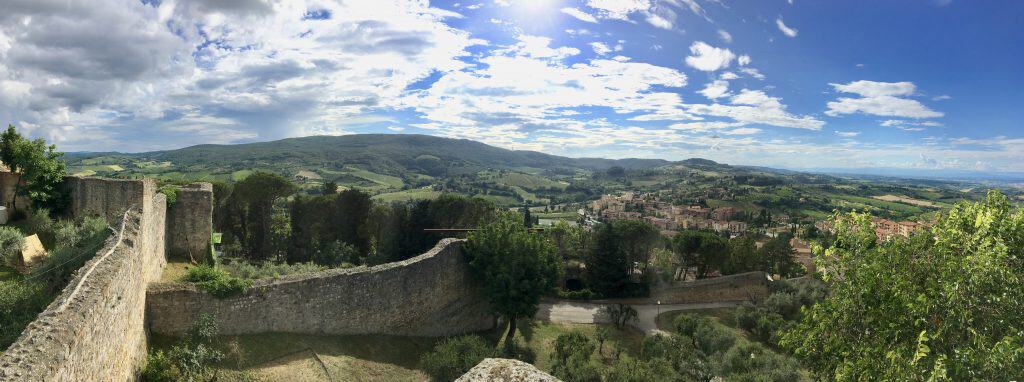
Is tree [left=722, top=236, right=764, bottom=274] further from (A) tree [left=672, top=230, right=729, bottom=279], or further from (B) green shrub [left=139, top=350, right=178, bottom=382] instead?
(B) green shrub [left=139, top=350, right=178, bottom=382]

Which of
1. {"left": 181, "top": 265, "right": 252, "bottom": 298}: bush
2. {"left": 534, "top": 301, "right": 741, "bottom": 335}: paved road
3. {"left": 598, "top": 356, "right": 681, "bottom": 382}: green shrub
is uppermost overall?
{"left": 181, "top": 265, "right": 252, "bottom": 298}: bush

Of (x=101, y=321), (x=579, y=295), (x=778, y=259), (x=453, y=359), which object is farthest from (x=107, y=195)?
(x=778, y=259)

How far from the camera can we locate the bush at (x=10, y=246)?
1376 centimetres

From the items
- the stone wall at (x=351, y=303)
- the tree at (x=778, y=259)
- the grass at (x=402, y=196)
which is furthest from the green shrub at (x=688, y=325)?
the grass at (x=402, y=196)

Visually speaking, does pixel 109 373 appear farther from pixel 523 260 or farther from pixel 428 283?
pixel 523 260

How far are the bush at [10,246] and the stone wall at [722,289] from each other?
110 feet

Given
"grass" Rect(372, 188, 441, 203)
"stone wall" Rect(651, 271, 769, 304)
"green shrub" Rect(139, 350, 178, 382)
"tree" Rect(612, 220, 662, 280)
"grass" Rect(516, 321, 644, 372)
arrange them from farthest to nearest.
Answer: "grass" Rect(372, 188, 441, 203), "tree" Rect(612, 220, 662, 280), "stone wall" Rect(651, 271, 769, 304), "grass" Rect(516, 321, 644, 372), "green shrub" Rect(139, 350, 178, 382)

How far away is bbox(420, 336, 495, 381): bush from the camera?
50.4 feet

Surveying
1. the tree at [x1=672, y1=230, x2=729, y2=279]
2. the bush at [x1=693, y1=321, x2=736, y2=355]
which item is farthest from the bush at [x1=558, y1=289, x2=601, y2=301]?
the tree at [x1=672, y1=230, x2=729, y2=279]

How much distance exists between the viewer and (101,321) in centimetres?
845

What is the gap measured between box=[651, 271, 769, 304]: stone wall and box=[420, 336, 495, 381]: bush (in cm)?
2183

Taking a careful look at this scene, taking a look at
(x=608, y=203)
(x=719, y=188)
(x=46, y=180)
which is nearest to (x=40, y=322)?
(x=46, y=180)

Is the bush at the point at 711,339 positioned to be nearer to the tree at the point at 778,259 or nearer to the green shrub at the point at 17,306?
the tree at the point at 778,259

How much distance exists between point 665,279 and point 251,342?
95.2ft
